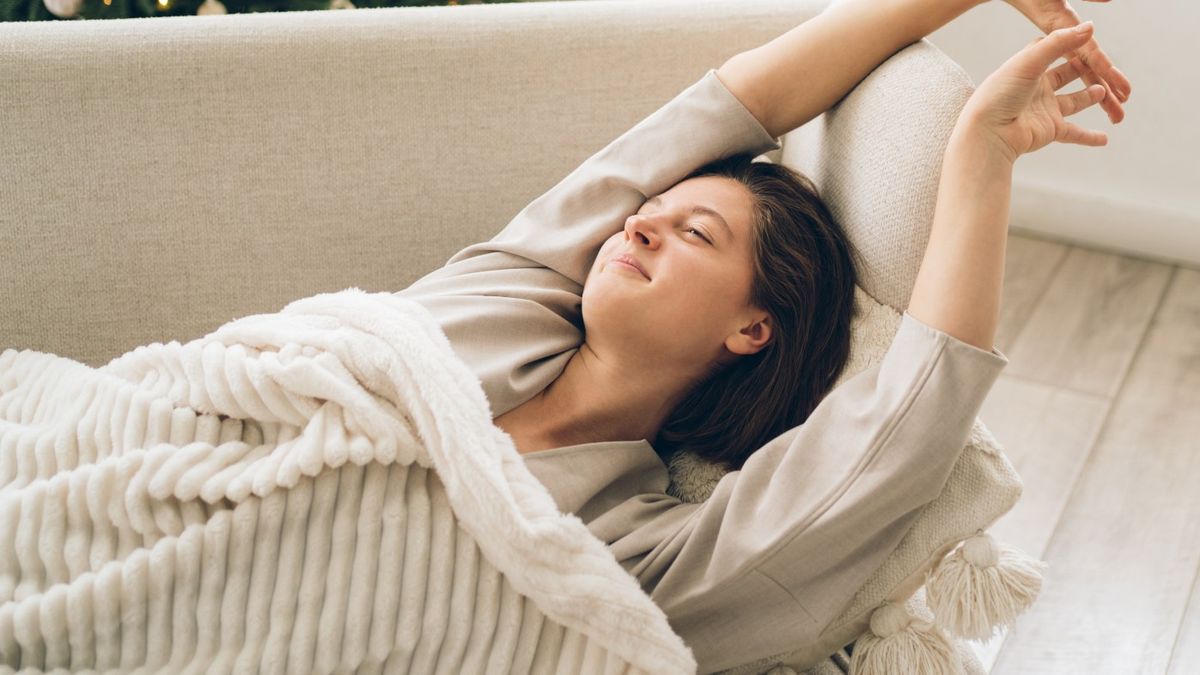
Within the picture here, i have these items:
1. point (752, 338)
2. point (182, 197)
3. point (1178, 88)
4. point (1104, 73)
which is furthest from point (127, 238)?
point (1178, 88)

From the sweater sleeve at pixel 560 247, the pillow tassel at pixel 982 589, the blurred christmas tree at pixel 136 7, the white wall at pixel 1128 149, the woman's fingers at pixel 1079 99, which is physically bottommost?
the white wall at pixel 1128 149

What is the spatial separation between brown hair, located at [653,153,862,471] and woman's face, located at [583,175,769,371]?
2cm

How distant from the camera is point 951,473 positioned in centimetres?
104

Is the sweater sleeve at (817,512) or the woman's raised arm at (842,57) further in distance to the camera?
the woman's raised arm at (842,57)

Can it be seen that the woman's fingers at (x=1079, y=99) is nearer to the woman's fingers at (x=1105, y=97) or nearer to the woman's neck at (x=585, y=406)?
the woman's fingers at (x=1105, y=97)

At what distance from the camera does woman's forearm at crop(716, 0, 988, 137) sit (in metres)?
1.23

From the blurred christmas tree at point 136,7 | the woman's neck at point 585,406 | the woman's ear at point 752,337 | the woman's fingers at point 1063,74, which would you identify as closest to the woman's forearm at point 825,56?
the woman's fingers at point 1063,74

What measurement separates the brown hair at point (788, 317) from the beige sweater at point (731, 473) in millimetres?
93

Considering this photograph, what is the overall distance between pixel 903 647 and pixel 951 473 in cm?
17

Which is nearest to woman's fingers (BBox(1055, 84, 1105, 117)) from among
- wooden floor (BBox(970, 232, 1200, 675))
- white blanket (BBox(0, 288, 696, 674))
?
white blanket (BBox(0, 288, 696, 674))

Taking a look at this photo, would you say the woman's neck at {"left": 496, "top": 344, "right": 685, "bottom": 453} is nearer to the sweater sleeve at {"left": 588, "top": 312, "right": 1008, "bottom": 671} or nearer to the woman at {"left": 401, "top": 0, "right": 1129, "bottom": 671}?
the woman at {"left": 401, "top": 0, "right": 1129, "bottom": 671}

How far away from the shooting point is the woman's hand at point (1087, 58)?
1184 mm

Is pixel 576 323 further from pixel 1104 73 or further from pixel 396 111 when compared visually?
pixel 1104 73

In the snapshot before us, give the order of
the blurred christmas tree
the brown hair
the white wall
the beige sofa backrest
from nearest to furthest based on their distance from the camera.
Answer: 1. the brown hair
2. the beige sofa backrest
3. the blurred christmas tree
4. the white wall
